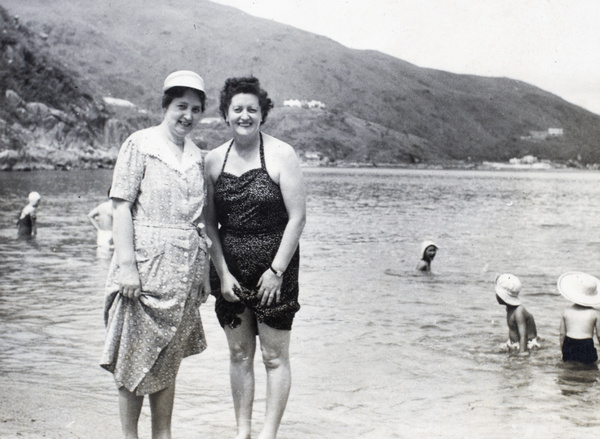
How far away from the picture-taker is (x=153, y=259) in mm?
3328

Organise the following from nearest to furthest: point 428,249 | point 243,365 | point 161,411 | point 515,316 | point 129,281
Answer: point 129,281 < point 161,411 < point 243,365 < point 515,316 < point 428,249

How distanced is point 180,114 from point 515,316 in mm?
4800

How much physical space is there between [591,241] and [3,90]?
209 feet

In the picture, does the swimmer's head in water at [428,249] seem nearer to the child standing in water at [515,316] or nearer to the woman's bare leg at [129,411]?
the child standing in water at [515,316]

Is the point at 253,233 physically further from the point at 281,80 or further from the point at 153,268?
the point at 281,80

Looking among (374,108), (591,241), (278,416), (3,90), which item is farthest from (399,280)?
(374,108)

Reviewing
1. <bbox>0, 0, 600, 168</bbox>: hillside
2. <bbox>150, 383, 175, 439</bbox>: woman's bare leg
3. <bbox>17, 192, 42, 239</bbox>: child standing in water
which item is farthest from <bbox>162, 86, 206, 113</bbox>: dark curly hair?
<bbox>0, 0, 600, 168</bbox>: hillside

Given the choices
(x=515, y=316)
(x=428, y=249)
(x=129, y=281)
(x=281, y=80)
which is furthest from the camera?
(x=281, y=80)

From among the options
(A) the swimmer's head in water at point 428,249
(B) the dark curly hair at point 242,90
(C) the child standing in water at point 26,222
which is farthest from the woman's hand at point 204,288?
(C) the child standing in water at point 26,222

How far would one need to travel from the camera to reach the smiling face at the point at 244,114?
143 inches

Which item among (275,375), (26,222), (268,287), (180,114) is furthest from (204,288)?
(26,222)

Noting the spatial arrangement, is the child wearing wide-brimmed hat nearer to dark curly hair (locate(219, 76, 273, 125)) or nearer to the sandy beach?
dark curly hair (locate(219, 76, 273, 125))

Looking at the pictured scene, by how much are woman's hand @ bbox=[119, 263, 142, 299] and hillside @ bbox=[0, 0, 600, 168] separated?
14389 cm

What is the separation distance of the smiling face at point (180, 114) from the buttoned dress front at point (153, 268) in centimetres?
10
